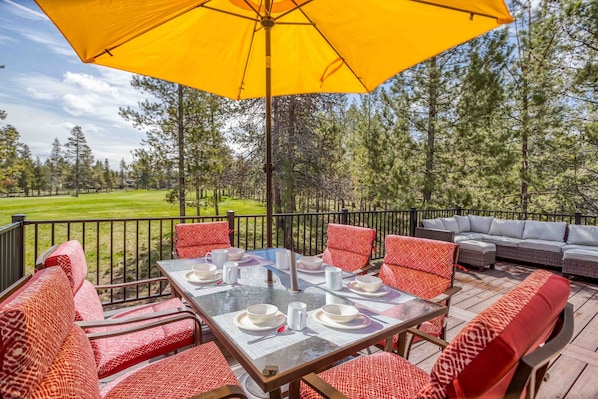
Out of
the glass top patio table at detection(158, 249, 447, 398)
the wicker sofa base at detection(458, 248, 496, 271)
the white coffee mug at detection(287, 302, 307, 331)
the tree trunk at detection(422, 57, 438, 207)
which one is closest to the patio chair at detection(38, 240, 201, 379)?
the glass top patio table at detection(158, 249, 447, 398)

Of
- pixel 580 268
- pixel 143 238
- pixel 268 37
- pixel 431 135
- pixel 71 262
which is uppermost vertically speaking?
pixel 431 135

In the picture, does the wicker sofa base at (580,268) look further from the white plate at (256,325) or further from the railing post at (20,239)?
the railing post at (20,239)

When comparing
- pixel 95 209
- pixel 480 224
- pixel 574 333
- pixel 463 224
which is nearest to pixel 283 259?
pixel 574 333

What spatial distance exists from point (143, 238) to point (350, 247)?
1134cm

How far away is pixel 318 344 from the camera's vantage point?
120cm

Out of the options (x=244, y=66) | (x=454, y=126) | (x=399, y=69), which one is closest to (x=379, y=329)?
(x=399, y=69)

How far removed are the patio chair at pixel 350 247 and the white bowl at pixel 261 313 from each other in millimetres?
1369

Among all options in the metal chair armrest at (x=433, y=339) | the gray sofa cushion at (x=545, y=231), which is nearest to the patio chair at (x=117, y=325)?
the metal chair armrest at (x=433, y=339)

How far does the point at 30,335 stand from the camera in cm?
77

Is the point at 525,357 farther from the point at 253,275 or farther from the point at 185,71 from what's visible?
the point at 185,71

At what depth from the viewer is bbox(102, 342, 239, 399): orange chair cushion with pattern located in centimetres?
134

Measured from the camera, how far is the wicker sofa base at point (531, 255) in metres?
5.30

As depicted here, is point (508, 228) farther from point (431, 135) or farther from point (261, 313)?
point (261, 313)

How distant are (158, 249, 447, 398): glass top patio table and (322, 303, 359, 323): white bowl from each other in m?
0.06
